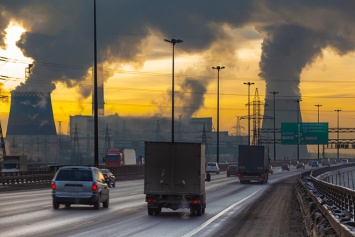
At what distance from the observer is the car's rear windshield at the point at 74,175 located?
30.1m

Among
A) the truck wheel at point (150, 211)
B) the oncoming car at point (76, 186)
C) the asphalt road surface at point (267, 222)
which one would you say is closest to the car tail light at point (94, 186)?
the oncoming car at point (76, 186)

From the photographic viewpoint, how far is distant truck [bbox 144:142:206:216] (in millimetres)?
28516

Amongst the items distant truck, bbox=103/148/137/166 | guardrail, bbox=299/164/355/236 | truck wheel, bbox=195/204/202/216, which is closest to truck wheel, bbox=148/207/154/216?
truck wheel, bbox=195/204/202/216

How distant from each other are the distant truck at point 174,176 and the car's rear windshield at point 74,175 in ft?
8.54

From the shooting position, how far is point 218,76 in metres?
113

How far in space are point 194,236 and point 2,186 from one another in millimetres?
36386

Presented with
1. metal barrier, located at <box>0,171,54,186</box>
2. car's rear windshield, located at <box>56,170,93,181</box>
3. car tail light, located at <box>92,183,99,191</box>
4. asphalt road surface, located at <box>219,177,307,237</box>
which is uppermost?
car's rear windshield, located at <box>56,170,93,181</box>

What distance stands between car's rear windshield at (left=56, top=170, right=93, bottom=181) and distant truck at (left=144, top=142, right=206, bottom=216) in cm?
260

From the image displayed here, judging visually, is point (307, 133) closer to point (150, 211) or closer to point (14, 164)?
point (14, 164)

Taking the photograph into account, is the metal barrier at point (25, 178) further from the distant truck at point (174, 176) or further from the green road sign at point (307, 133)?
the green road sign at point (307, 133)

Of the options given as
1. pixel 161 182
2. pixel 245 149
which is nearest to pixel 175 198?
pixel 161 182

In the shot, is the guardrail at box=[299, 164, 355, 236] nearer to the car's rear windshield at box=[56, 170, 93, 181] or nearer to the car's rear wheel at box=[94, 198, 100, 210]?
the car's rear wheel at box=[94, 198, 100, 210]

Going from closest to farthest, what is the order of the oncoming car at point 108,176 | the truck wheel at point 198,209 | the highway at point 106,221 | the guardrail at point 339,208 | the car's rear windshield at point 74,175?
the guardrail at point 339,208 → the highway at point 106,221 → the truck wheel at point 198,209 → the car's rear windshield at point 74,175 → the oncoming car at point 108,176

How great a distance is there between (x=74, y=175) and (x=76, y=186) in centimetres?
55
